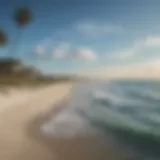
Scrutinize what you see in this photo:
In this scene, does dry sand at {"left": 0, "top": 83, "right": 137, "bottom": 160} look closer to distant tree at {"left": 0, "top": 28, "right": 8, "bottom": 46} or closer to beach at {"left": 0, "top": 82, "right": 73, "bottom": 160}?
beach at {"left": 0, "top": 82, "right": 73, "bottom": 160}

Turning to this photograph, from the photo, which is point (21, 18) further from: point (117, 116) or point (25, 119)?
point (117, 116)

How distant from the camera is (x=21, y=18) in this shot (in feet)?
4.64

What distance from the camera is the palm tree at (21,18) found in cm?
141

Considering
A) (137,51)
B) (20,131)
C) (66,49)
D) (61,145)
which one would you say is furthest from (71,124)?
(137,51)

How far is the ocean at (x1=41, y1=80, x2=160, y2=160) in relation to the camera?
1.34 m

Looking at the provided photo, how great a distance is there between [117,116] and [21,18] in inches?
24.4

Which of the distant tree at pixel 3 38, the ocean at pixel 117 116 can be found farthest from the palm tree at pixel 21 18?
the ocean at pixel 117 116

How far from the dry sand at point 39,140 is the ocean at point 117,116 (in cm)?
3

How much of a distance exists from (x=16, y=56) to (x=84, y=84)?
0.34 m

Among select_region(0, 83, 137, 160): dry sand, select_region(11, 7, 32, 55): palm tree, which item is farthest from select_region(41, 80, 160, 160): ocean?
select_region(11, 7, 32, 55): palm tree

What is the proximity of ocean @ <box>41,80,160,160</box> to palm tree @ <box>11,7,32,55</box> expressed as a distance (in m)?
0.35

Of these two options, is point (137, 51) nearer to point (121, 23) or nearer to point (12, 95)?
point (121, 23)

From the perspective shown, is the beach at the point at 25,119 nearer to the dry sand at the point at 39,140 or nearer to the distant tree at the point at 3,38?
the dry sand at the point at 39,140

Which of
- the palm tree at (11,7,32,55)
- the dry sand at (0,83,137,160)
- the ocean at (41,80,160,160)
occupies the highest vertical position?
the palm tree at (11,7,32,55)
